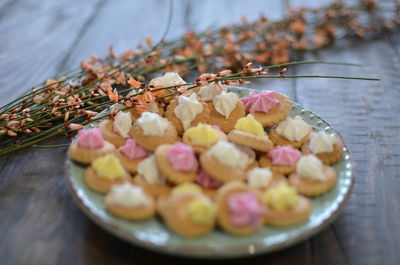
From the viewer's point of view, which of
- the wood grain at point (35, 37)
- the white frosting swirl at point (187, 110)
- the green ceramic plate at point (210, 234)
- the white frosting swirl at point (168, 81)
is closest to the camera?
the green ceramic plate at point (210, 234)

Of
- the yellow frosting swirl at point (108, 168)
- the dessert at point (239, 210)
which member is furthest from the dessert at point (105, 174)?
the dessert at point (239, 210)

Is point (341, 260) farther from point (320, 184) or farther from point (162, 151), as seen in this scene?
point (162, 151)

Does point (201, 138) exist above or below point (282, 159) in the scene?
above

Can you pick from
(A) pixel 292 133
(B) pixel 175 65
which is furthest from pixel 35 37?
(A) pixel 292 133

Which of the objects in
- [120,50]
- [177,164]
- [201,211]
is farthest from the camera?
[120,50]

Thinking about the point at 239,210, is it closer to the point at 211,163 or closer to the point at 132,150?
the point at 211,163

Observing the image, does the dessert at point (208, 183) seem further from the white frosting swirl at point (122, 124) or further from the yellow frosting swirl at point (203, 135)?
the white frosting swirl at point (122, 124)
